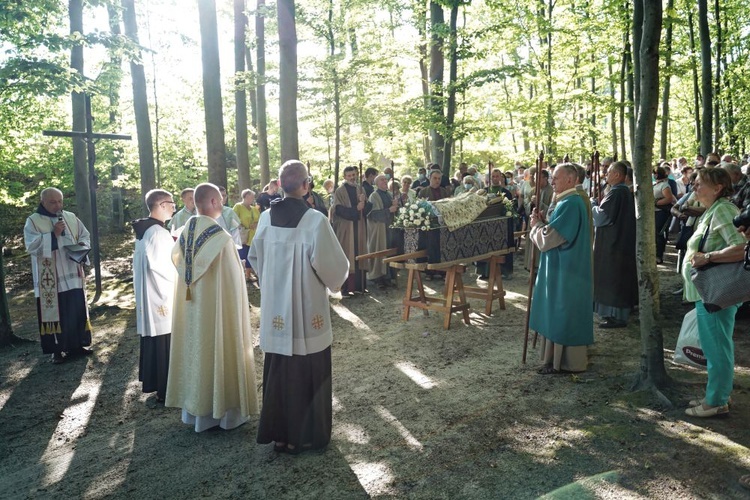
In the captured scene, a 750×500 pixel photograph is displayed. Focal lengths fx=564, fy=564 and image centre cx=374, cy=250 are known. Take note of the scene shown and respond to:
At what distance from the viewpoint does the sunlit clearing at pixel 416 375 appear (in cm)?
589

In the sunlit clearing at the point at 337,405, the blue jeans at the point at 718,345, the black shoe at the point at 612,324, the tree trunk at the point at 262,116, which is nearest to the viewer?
the blue jeans at the point at 718,345

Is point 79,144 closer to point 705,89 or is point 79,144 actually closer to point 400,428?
point 400,428

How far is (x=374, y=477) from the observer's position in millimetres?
4070

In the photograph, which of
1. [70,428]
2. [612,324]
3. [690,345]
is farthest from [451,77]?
[70,428]

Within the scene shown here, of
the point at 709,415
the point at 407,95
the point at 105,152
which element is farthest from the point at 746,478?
the point at 105,152

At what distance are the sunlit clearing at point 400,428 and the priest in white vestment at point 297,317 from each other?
26.3 inches

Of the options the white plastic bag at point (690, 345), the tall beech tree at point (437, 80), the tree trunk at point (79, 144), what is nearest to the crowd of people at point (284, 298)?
the white plastic bag at point (690, 345)

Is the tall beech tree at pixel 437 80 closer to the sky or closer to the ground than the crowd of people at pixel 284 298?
closer to the sky

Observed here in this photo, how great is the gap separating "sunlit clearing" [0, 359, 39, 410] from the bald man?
29 cm

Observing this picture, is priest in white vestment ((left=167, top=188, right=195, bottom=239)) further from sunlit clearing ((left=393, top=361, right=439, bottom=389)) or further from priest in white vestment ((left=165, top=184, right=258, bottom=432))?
sunlit clearing ((left=393, top=361, right=439, bottom=389))

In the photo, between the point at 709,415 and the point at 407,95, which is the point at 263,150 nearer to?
the point at 407,95

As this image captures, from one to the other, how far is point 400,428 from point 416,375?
1.37 meters

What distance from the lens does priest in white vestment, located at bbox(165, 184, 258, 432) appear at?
192 inches

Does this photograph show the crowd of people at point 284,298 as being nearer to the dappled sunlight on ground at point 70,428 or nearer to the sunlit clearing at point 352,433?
the sunlit clearing at point 352,433
